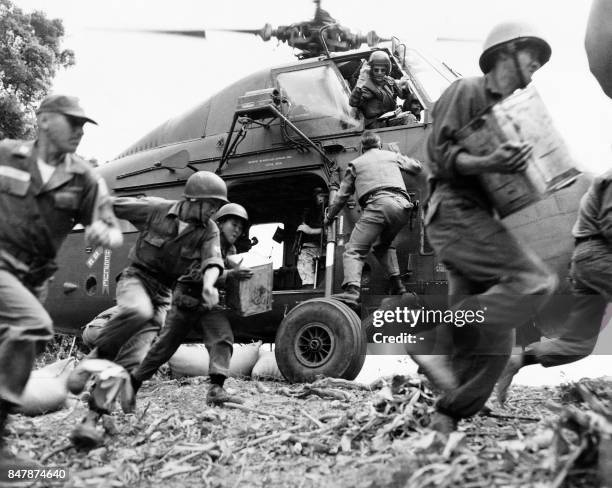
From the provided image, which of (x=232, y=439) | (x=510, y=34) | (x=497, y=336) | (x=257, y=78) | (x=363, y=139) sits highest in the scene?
(x=257, y=78)

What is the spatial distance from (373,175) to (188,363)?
3.03 m

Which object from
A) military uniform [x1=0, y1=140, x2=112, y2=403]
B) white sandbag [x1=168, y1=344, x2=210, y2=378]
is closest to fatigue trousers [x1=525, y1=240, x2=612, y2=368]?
military uniform [x1=0, y1=140, x2=112, y2=403]

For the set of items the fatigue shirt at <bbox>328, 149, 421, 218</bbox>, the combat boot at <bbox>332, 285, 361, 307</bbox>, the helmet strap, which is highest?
the fatigue shirt at <bbox>328, 149, 421, 218</bbox>

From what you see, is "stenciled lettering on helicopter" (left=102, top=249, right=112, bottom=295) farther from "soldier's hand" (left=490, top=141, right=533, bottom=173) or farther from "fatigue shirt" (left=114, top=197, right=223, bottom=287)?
"soldier's hand" (left=490, top=141, right=533, bottom=173)

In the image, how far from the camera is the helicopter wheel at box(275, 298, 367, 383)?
22.2 ft

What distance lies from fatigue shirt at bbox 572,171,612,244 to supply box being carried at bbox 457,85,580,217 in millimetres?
1364

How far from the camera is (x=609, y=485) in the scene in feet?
8.54

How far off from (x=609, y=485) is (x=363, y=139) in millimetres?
5138

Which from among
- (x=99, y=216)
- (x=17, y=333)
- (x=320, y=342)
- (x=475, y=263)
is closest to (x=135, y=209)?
(x=99, y=216)

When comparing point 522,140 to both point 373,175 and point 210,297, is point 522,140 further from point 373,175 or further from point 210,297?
point 373,175

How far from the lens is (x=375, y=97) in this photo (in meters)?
7.69

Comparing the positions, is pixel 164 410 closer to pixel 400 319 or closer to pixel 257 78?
pixel 400 319

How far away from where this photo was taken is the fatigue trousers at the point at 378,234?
23.0 feet

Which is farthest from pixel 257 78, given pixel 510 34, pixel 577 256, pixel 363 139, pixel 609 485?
pixel 609 485
